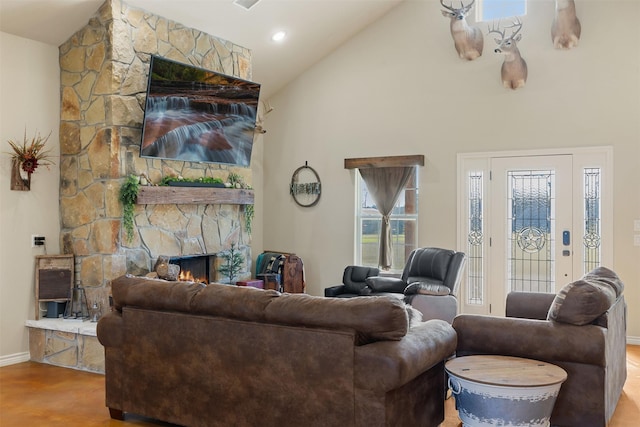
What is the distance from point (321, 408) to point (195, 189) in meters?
3.67

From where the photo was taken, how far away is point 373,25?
7742 millimetres

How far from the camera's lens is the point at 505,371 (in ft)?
11.1

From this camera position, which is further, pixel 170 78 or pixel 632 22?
pixel 632 22

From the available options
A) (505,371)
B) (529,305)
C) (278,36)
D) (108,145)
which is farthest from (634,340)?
(108,145)

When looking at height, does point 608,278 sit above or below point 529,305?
above

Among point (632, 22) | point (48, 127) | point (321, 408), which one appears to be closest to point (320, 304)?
point (321, 408)

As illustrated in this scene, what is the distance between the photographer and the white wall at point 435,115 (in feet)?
21.0

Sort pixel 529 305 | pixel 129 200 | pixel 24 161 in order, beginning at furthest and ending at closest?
pixel 129 200
pixel 24 161
pixel 529 305

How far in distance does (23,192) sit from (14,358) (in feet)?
5.17

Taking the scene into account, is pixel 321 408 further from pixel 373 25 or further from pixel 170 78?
pixel 373 25

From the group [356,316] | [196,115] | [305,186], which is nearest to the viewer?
[356,316]

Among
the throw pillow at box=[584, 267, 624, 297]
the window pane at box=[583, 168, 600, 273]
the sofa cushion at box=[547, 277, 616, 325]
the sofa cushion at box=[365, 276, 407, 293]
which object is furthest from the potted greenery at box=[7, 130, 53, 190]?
the window pane at box=[583, 168, 600, 273]

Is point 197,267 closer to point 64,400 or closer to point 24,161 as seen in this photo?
point 24,161

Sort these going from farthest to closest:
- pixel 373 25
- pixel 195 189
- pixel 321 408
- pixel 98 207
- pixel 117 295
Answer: pixel 373 25, pixel 195 189, pixel 98 207, pixel 117 295, pixel 321 408
